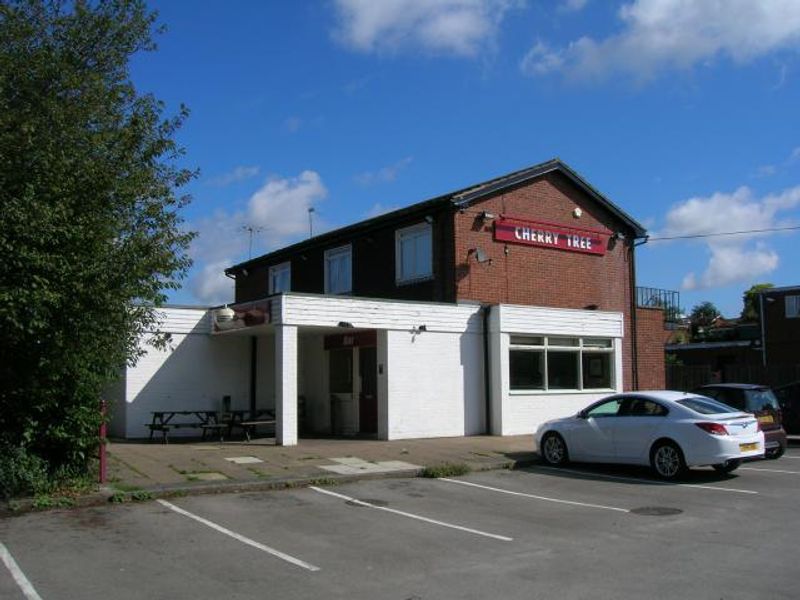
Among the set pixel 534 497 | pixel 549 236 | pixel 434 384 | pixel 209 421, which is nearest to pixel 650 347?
pixel 549 236

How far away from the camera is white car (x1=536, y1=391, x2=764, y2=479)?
1265 cm

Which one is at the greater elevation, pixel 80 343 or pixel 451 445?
pixel 80 343

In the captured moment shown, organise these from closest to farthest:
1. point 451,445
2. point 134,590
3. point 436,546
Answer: point 134,590 < point 436,546 < point 451,445

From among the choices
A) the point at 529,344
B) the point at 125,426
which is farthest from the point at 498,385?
the point at 125,426

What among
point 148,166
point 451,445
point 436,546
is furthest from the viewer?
point 451,445

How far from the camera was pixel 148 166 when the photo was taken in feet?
40.6

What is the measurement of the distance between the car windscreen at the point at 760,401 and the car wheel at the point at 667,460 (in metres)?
4.01

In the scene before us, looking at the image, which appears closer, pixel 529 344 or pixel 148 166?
pixel 148 166

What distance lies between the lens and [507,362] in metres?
20.3

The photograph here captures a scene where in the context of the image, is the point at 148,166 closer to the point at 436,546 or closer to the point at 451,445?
the point at 436,546

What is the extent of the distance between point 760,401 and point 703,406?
3907 millimetres

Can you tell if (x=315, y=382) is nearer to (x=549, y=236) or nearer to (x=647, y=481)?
(x=549, y=236)

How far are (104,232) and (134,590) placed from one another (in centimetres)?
555

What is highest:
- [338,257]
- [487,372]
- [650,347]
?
[338,257]
